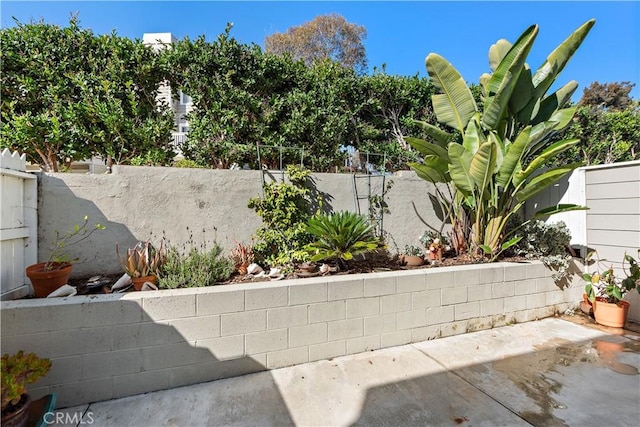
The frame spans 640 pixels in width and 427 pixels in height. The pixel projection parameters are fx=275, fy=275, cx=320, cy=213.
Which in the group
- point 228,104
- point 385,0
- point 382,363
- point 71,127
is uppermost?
point 385,0

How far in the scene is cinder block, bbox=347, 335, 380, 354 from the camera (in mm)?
2812

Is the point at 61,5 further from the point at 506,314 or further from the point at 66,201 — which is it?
the point at 506,314

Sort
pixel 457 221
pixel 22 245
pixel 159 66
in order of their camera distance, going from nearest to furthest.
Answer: pixel 22 245 → pixel 159 66 → pixel 457 221

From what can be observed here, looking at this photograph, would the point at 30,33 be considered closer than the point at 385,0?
Yes

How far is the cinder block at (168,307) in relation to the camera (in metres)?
2.22

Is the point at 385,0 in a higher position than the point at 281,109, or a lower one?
higher

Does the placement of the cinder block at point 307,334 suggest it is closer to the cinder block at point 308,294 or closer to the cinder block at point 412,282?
the cinder block at point 308,294

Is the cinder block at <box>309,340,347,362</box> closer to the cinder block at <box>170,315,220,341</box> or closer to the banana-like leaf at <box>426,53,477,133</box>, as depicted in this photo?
the cinder block at <box>170,315,220,341</box>

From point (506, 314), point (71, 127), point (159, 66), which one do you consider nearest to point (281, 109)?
point (159, 66)

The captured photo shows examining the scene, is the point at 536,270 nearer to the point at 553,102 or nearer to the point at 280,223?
the point at 553,102

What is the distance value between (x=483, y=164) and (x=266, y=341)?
3.22 meters

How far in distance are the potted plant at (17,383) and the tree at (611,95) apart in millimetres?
22848

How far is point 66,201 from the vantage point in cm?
296

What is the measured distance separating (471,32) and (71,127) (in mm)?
6491
